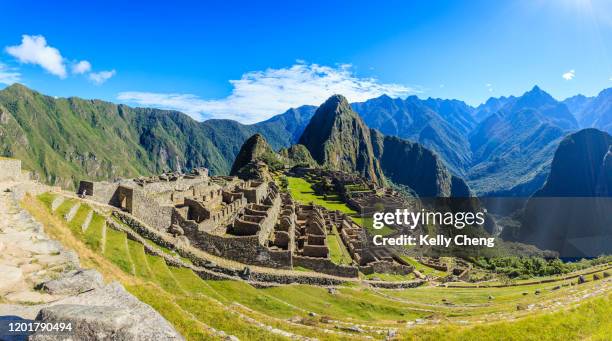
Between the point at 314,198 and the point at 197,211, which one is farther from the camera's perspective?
the point at 314,198

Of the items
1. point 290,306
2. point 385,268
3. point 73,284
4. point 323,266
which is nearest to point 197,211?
point 323,266

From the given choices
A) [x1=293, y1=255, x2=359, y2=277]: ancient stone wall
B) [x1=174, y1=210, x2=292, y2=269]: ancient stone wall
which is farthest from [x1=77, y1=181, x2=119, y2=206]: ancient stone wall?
[x1=293, y1=255, x2=359, y2=277]: ancient stone wall

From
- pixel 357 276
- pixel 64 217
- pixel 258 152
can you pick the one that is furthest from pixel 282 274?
pixel 258 152

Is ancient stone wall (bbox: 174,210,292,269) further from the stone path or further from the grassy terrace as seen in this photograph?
the stone path

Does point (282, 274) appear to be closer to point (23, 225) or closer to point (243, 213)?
point (243, 213)

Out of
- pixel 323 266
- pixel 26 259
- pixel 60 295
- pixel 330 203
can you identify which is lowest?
pixel 323 266

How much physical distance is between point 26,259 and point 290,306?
608 inches

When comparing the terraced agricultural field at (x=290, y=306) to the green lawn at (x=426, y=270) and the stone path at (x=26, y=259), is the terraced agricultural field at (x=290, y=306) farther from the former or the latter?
the green lawn at (x=426, y=270)

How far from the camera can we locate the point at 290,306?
23.4 m

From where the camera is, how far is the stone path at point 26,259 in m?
9.31

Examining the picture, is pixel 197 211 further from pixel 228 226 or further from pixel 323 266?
pixel 323 266

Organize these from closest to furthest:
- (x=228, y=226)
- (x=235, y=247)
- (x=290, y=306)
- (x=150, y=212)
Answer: (x=290, y=306) < (x=150, y=212) < (x=235, y=247) < (x=228, y=226)

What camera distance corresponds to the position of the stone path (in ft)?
30.6

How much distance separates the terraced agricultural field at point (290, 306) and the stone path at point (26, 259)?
6.90 feet
